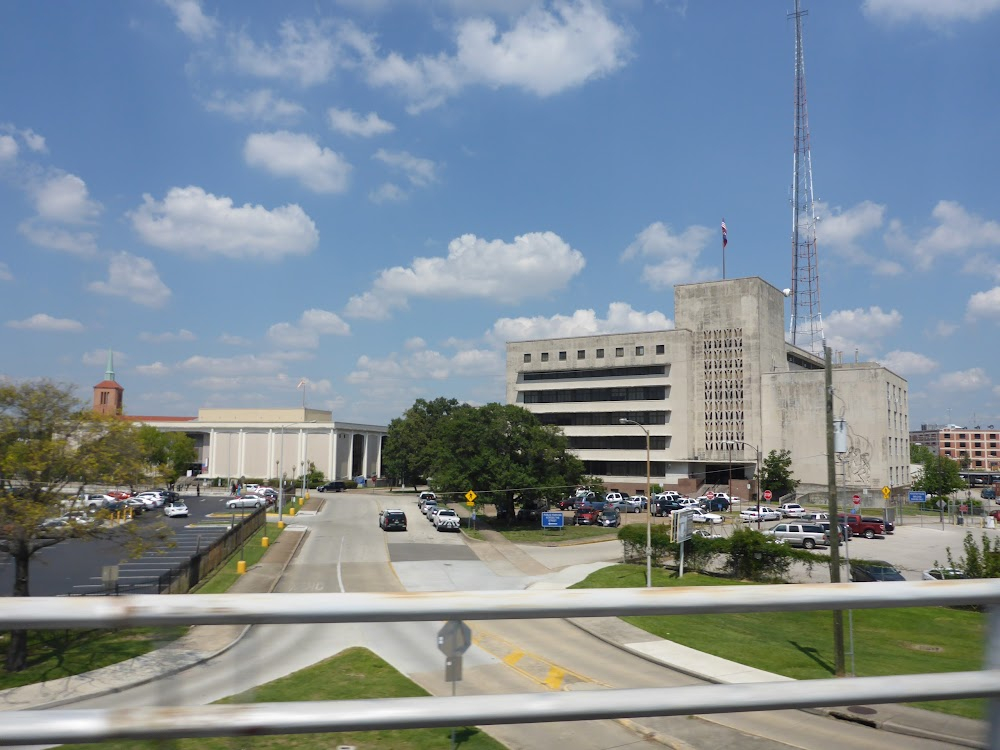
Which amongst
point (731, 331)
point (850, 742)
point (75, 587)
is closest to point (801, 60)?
point (731, 331)

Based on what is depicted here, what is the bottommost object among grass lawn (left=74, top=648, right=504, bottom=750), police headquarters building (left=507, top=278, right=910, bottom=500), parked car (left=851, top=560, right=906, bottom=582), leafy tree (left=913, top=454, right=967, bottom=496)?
parked car (left=851, top=560, right=906, bottom=582)

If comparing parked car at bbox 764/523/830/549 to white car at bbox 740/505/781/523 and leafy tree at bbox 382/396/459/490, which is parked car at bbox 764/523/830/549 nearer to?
white car at bbox 740/505/781/523

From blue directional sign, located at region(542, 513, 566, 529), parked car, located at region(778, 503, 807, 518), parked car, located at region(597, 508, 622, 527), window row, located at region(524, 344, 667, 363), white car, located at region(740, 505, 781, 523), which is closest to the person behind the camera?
blue directional sign, located at region(542, 513, 566, 529)

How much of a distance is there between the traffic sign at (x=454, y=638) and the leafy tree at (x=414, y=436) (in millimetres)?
96221

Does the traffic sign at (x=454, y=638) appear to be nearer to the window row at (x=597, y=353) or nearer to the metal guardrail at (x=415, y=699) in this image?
the metal guardrail at (x=415, y=699)

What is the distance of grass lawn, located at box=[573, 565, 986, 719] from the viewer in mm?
2512

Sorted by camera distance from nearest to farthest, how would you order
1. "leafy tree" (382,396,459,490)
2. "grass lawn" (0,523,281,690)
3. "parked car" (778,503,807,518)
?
"grass lawn" (0,523,281,690), "parked car" (778,503,807,518), "leafy tree" (382,396,459,490)

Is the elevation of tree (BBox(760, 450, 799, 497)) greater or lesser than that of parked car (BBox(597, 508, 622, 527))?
greater

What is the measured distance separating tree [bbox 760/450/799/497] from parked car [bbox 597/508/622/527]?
889 inches

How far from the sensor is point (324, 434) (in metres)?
109

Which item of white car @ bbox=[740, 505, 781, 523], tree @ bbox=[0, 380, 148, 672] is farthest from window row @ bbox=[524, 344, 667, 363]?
tree @ bbox=[0, 380, 148, 672]

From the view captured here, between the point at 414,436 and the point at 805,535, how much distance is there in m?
63.2

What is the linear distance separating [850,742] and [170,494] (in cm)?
7773

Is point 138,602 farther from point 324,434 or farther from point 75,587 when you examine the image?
point 324,434
